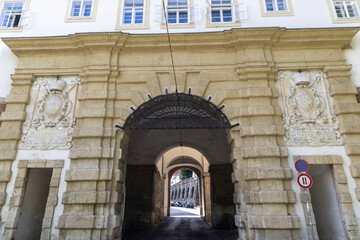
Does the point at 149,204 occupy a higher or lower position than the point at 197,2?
lower

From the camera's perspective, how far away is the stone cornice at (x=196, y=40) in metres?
8.43

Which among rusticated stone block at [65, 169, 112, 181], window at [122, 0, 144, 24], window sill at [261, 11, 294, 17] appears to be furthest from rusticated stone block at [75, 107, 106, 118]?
window sill at [261, 11, 294, 17]

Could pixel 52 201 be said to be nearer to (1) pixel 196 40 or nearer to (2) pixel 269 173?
(2) pixel 269 173

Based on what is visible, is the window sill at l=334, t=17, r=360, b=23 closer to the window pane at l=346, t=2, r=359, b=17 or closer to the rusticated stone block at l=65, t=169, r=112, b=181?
the window pane at l=346, t=2, r=359, b=17

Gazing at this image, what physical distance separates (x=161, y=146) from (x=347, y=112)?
9457mm

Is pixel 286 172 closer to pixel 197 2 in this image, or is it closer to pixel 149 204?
pixel 197 2

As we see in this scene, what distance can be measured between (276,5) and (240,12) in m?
1.54

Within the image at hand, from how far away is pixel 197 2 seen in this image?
31.9ft

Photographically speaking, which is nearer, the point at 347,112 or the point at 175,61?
the point at 347,112

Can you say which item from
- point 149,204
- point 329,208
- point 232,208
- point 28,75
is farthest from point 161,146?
point 329,208

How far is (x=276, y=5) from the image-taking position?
9.65 metres

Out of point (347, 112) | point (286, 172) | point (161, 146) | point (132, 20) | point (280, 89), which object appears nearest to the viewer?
point (286, 172)

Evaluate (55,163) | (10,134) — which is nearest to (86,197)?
(55,163)

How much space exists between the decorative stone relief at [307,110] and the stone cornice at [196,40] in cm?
118
